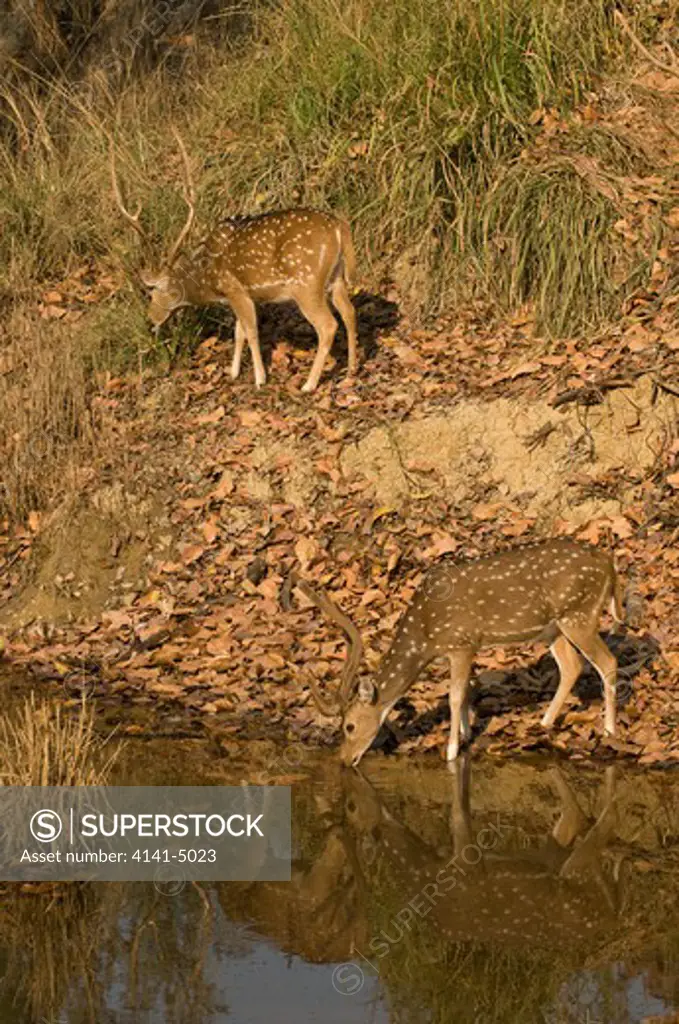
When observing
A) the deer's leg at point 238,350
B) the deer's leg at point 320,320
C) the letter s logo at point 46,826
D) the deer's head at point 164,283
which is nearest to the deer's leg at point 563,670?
the letter s logo at point 46,826

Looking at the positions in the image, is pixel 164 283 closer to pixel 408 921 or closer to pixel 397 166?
pixel 397 166

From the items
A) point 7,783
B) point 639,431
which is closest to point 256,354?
point 639,431

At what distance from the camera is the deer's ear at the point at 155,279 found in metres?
15.1

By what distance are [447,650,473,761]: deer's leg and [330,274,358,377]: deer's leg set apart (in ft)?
14.4

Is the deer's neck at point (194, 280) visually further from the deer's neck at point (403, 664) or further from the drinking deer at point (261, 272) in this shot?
the deer's neck at point (403, 664)

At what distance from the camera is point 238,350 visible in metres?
15.1

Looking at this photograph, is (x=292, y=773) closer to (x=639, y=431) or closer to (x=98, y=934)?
(x=98, y=934)

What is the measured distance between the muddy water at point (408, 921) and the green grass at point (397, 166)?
5380mm

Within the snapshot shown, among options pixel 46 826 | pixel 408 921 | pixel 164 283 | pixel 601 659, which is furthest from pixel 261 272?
pixel 408 921

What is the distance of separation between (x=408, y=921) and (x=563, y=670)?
306 cm

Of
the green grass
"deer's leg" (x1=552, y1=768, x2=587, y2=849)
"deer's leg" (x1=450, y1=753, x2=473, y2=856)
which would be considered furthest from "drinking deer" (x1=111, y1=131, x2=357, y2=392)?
"deer's leg" (x1=552, y1=768, x2=587, y2=849)

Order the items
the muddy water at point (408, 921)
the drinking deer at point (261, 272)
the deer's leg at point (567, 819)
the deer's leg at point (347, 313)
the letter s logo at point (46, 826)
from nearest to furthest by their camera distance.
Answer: the muddy water at point (408, 921)
the letter s logo at point (46, 826)
the deer's leg at point (567, 819)
the drinking deer at point (261, 272)
the deer's leg at point (347, 313)

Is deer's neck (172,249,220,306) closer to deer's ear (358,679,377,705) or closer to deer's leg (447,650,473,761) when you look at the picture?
deer's leg (447,650,473,761)

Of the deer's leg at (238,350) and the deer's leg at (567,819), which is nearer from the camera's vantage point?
the deer's leg at (567,819)
